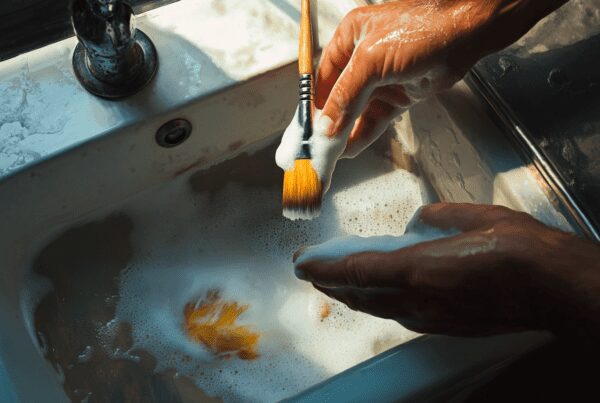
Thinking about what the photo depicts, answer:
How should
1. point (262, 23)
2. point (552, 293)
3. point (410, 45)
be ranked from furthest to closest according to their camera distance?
point (262, 23) → point (410, 45) → point (552, 293)

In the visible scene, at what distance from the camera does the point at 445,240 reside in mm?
543

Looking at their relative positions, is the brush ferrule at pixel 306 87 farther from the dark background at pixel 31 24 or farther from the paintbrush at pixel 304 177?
the dark background at pixel 31 24

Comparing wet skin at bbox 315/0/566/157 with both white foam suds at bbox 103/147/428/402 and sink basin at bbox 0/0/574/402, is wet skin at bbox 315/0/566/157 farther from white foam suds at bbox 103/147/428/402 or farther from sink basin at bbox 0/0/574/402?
white foam suds at bbox 103/147/428/402

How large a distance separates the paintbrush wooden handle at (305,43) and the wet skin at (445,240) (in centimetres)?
3

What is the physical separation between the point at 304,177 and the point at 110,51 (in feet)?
0.84

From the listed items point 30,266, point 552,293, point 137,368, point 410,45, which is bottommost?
point 137,368

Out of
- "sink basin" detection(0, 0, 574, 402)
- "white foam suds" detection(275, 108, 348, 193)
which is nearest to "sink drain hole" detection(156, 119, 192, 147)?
"sink basin" detection(0, 0, 574, 402)

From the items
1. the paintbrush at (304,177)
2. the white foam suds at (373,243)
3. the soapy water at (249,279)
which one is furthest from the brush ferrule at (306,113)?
the soapy water at (249,279)

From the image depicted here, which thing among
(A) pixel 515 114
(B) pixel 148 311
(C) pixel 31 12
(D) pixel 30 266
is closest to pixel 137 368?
(B) pixel 148 311

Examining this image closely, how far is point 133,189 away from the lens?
759 millimetres

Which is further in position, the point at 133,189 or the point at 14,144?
the point at 133,189

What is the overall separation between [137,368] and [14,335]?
0.58ft

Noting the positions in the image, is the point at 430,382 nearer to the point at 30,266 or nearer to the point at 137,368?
the point at 137,368

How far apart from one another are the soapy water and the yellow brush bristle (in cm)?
24
